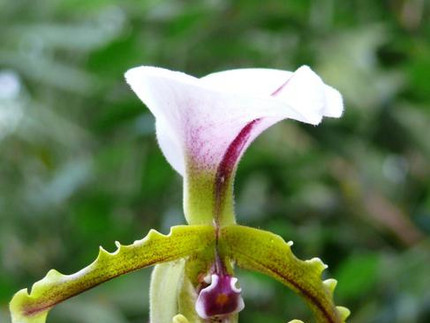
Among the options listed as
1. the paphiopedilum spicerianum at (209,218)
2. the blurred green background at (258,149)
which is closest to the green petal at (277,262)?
the paphiopedilum spicerianum at (209,218)

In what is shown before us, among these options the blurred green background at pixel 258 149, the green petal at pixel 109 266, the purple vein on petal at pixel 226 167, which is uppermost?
the purple vein on petal at pixel 226 167

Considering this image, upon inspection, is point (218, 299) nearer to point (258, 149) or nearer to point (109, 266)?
point (109, 266)

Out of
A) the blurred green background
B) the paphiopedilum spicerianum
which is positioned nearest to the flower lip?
the paphiopedilum spicerianum

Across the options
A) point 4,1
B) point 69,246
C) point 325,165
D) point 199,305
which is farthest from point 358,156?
point 199,305

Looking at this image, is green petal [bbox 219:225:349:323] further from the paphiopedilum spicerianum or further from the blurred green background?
the blurred green background

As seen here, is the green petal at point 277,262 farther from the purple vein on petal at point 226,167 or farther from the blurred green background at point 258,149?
the blurred green background at point 258,149

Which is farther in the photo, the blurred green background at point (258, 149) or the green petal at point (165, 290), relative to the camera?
the blurred green background at point (258, 149)

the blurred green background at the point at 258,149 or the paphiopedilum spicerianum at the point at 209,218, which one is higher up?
the paphiopedilum spicerianum at the point at 209,218

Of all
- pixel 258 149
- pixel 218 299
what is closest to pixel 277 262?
pixel 218 299
